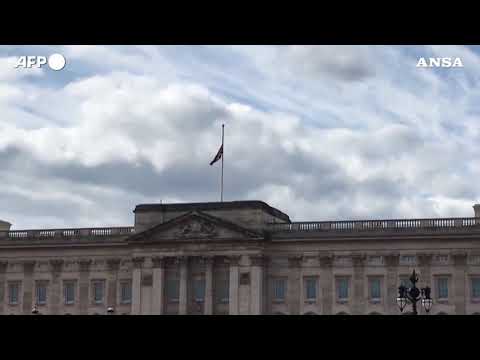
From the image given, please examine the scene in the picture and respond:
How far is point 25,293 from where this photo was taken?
7600cm

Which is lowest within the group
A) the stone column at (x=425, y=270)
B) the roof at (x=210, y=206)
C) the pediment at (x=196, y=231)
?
the stone column at (x=425, y=270)

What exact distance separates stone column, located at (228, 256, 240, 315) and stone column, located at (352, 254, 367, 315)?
8.01 meters

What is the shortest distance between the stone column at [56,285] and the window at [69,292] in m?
0.36

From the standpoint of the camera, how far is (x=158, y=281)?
240ft

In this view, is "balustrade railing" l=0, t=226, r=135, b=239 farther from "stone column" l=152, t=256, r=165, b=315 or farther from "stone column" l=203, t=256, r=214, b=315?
"stone column" l=203, t=256, r=214, b=315

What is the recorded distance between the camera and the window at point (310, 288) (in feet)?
229

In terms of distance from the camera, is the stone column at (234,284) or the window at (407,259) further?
the stone column at (234,284)

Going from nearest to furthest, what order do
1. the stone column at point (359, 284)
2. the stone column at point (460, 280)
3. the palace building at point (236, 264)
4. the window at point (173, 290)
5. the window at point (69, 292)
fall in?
the stone column at point (460, 280) < the palace building at point (236, 264) < the stone column at point (359, 284) < the window at point (173, 290) < the window at point (69, 292)

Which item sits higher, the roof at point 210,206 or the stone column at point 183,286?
the roof at point 210,206

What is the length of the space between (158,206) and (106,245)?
16.0 ft

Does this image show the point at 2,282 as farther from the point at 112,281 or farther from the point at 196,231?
the point at 196,231

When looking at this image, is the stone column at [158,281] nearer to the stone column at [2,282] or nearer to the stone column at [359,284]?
the stone column at [2,282]

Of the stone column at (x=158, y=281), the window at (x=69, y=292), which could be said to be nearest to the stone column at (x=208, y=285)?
the stone column at (x=158, y=281)
